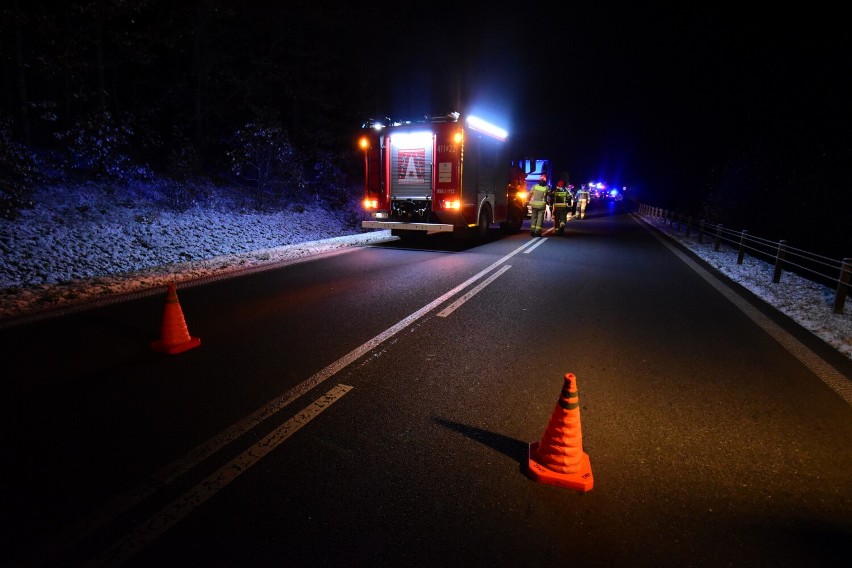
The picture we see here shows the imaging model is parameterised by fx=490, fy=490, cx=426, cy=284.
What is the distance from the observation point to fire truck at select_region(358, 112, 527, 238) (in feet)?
45.0

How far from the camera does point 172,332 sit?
5270mm

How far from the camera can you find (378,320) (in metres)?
6.46

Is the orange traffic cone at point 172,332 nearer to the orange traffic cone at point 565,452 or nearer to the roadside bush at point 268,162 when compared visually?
the orange traffic cone at point 565,452

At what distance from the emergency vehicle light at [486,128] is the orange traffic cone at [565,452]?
1208 centimetres

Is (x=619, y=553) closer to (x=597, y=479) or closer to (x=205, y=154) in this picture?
(x=597, y=479)

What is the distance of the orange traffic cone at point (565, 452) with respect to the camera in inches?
118

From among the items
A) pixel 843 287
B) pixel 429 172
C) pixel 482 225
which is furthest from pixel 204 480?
pixel 482 225

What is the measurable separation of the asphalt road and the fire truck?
24.9 feet

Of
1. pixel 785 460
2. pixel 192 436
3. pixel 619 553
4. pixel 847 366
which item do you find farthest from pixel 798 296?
pixel 192 436

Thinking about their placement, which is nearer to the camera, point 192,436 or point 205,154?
point 192,436

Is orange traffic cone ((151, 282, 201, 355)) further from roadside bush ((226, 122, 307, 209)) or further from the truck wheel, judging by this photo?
roadside bush ((226, 122, 307, 209))

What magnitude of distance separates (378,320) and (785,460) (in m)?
4.45

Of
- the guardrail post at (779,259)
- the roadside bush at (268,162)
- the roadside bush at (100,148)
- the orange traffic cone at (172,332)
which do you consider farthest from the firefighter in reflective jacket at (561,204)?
the orange traffic cone at (172,332)

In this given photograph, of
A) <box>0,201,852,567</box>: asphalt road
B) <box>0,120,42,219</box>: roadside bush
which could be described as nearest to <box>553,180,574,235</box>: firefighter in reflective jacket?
<box>0,201,852,567</box>: asphalt road
